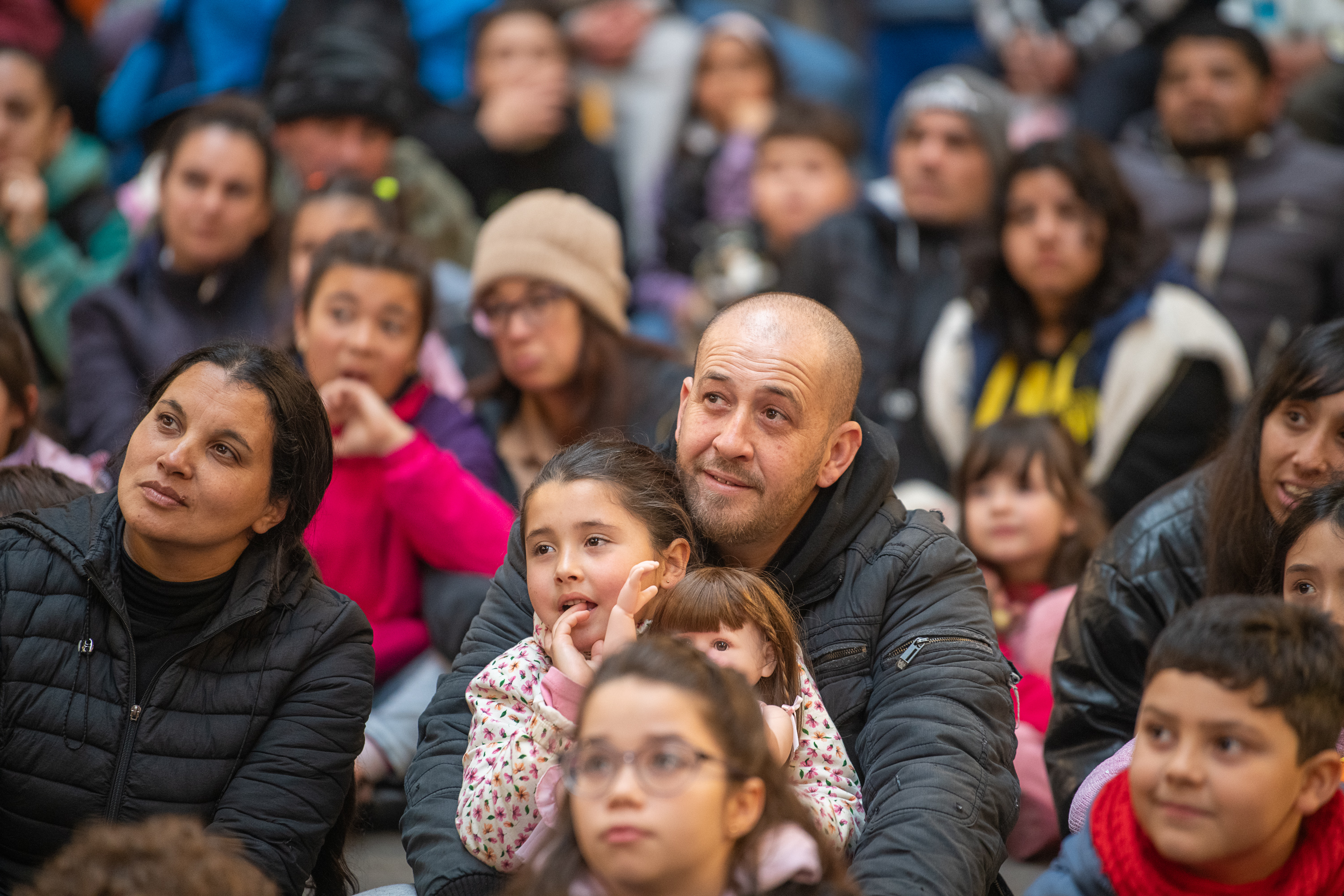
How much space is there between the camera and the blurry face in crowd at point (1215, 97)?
17.9ft

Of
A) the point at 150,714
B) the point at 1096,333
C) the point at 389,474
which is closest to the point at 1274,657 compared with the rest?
the point at 150,714

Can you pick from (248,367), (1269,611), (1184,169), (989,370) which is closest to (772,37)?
(1184,169)

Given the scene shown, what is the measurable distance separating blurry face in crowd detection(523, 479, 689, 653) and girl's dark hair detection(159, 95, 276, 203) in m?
2.67

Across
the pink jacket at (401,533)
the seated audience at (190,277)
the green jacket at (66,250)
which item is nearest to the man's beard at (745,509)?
the pink jacket at (401,533)

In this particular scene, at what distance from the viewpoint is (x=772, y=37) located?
23.7 feet

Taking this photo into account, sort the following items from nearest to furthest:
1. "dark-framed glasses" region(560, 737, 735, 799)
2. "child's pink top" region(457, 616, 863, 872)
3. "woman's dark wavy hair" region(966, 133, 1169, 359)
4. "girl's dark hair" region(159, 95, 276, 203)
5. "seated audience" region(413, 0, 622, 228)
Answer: "dark-framed glasses" region(560, 737, 735, 799) → "child's pink top" region(457, 616, 863, 872) → "woman's dark wavy hair" region(966, 133, 1169, 359) → "girl's dark hair" region(159, 95, 276, 203) → "seated audience" region(413, 0, 622, 228)

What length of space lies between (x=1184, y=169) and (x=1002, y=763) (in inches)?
144

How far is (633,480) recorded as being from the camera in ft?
8.98

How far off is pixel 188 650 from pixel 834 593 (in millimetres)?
1210

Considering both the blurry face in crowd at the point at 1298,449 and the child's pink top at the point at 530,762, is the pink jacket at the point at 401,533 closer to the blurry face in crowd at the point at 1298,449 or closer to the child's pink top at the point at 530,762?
the child's pink top at the point at 530,762

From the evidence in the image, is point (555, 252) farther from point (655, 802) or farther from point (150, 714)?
point (655, 802)

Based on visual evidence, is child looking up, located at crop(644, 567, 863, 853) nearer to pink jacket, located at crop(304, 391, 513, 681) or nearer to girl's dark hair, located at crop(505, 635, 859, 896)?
girl's dark hair, located at crop(505, 635, 859, 896)

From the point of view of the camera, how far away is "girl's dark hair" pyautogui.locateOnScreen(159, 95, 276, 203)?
4.88 metres

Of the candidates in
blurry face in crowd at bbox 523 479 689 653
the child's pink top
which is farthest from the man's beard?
the child's pink top
